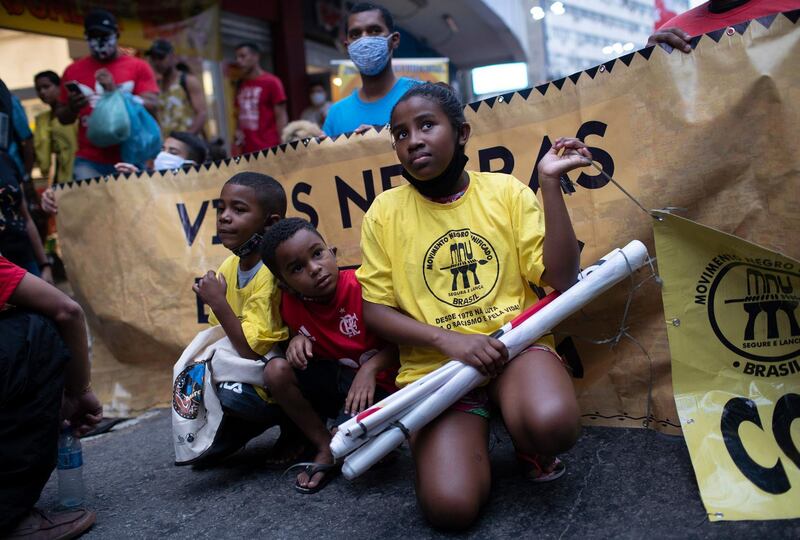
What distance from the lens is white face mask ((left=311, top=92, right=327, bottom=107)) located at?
390 inches

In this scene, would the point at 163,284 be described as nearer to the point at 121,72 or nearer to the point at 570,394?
the point at 121,72

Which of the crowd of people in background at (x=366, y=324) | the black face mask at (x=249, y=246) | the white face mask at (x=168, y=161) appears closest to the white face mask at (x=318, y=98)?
the white face mask at (x=168, y=161)

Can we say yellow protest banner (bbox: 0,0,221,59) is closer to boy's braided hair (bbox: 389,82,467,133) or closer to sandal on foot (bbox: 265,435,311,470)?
sandal on foot (bbox: 265,435,311,470)

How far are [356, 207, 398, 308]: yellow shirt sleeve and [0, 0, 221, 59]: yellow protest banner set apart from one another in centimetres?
548

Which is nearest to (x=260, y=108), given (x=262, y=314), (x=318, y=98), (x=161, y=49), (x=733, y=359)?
(x=161, y=49)

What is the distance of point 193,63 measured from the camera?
820 centimetres

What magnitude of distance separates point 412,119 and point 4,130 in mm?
2226

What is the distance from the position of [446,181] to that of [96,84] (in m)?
3.39

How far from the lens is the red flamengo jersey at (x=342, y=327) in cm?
274

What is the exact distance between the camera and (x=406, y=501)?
2457 millimetres

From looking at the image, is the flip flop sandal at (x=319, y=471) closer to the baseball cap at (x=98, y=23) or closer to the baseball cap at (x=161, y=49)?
the baseball cap at (x=98, y=23)

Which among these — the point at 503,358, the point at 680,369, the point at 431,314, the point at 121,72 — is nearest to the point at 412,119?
the point at 431,314

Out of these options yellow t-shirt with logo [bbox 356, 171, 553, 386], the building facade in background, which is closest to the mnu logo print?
yellow t-shirt with logo [bbox 356, 171, 553, 386]

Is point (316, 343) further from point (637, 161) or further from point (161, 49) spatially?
point (161, 49)
